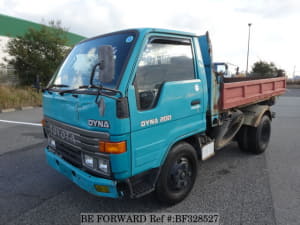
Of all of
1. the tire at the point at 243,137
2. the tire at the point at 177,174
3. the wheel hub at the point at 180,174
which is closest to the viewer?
the tire at the point at 177,174

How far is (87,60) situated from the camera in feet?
9.27

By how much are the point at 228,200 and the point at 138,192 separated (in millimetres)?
1322

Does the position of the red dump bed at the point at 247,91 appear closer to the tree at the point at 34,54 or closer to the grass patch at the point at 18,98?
the grass patch at the point at 18,98

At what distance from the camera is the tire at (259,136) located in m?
4.37

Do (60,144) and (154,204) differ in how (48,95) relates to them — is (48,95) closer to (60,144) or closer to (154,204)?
(60,144)

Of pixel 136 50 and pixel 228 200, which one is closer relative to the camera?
pixel 136 50

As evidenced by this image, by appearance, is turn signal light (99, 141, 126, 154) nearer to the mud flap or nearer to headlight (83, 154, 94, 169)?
headlight (83, 154, 94, 169)

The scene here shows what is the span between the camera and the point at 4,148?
512 cm

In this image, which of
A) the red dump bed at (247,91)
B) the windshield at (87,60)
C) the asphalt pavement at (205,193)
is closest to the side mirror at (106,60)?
the windshield at (87,60)

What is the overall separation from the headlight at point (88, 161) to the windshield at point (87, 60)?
81cm

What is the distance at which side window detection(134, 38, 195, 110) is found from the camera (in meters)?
2.35

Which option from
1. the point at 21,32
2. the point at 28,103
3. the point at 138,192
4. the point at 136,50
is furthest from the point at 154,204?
the point at 21,32

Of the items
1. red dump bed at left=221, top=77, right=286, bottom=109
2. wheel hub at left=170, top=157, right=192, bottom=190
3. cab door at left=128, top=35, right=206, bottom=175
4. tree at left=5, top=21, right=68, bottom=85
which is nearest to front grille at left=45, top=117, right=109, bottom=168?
cab door at left=128, top=35, right=206, bottom=175

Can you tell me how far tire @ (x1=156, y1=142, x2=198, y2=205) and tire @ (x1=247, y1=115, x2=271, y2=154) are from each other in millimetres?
1962
